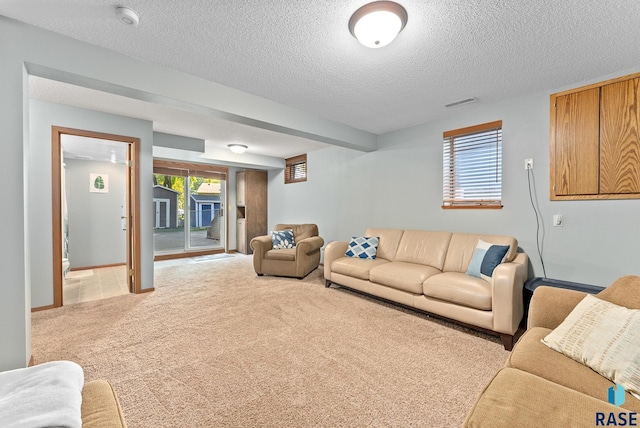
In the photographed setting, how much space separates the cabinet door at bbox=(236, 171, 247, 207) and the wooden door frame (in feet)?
10.5

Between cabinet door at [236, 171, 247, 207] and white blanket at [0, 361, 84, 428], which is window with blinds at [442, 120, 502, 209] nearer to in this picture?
white blanket at [0, 361, 84, 428]

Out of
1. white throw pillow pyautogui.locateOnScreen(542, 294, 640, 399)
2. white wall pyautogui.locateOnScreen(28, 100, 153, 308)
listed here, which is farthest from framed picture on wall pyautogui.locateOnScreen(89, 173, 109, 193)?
white throw pillow pyautogui.locateOnScreen(542, 294, 640, 399)

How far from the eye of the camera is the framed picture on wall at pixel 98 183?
5.44 m

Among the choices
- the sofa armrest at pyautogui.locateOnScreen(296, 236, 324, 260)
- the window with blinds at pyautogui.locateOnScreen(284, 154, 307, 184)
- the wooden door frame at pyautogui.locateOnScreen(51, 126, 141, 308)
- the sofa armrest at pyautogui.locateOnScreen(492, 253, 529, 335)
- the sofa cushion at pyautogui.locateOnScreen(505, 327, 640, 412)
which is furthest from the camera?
the window with blinds at pyautogui.locateOnScreen(284, 154, 307, 184)

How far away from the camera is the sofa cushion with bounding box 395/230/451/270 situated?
11.3 ft

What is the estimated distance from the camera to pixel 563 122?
2750mm

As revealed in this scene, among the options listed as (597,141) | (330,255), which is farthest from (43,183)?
(597,141)

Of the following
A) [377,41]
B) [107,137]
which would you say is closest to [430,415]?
[377,41]

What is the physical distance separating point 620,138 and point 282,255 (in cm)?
415

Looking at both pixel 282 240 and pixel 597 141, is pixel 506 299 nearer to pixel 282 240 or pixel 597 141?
pixel 597 141

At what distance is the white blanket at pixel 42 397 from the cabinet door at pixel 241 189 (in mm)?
6126

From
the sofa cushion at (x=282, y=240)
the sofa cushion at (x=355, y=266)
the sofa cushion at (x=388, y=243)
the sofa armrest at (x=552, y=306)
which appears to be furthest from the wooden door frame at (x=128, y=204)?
the sofa armrest at (x=552, y=306)

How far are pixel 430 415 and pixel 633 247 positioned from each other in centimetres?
244

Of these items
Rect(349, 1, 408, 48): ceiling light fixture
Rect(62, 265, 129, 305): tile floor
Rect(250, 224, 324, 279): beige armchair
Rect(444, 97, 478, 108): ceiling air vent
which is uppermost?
Rect(444, 97, 478, 108): ceiling air vent
